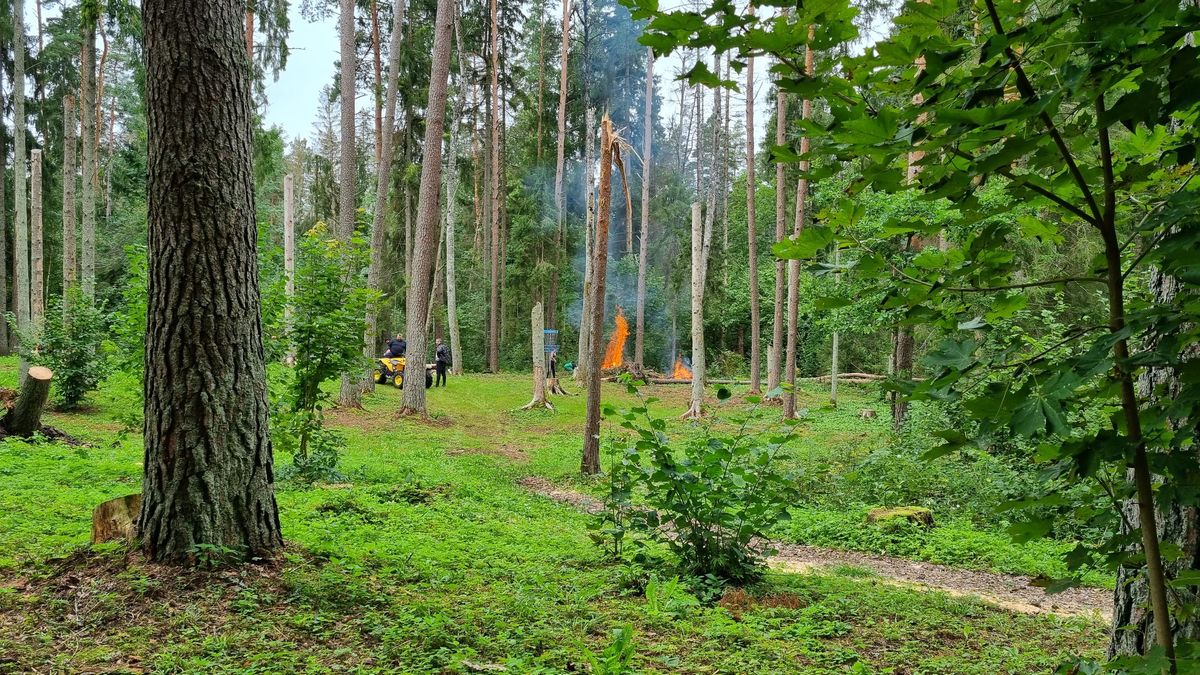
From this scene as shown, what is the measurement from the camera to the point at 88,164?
19.0 m

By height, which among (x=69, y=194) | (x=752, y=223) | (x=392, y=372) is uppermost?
(x=752, y=223)

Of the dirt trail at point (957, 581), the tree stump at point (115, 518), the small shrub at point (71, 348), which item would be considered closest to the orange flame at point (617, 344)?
the small shrub at point (71, 348)

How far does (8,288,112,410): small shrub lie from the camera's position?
1121 centimetres

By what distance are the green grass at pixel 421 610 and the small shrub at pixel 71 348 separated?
5.94m

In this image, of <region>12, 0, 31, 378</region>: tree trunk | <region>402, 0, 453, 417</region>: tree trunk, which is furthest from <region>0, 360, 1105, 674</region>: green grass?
<region>12, 0, 31, 378</region>: tree trunk

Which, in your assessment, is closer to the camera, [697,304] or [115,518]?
[115,518]

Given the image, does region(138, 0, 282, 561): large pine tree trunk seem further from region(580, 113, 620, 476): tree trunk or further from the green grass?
region(580, 113, 620, 476): tree trunk

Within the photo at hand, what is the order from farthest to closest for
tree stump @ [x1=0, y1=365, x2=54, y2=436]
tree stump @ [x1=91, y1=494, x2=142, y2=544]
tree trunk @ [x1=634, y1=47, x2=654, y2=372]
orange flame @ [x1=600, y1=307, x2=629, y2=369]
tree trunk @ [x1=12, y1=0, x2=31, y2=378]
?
orange flame @ [x1=600, y1=307, x2=629, y2=369], tree trunk @ [x1=634, y1=47, x2=654, y2=372], tree trunk @ [x1=12, y1=0, x2=31, y2=378], tree stump @ [x1=0, y1=365, x2=54, y2=436], tree stump @ [x1=91, y1=494, x2=142, y2=544]

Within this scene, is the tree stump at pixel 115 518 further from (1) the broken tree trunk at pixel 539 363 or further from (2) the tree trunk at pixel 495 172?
(2) the tree trunk at pixel 495 172

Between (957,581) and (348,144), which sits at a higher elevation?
(348,144)

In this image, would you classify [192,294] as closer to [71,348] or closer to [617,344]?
[71,348]

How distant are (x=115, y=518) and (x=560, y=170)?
2772 cm

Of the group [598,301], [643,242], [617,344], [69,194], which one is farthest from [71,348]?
[617,344]

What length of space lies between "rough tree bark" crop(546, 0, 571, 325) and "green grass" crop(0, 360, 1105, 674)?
25.6 meters
